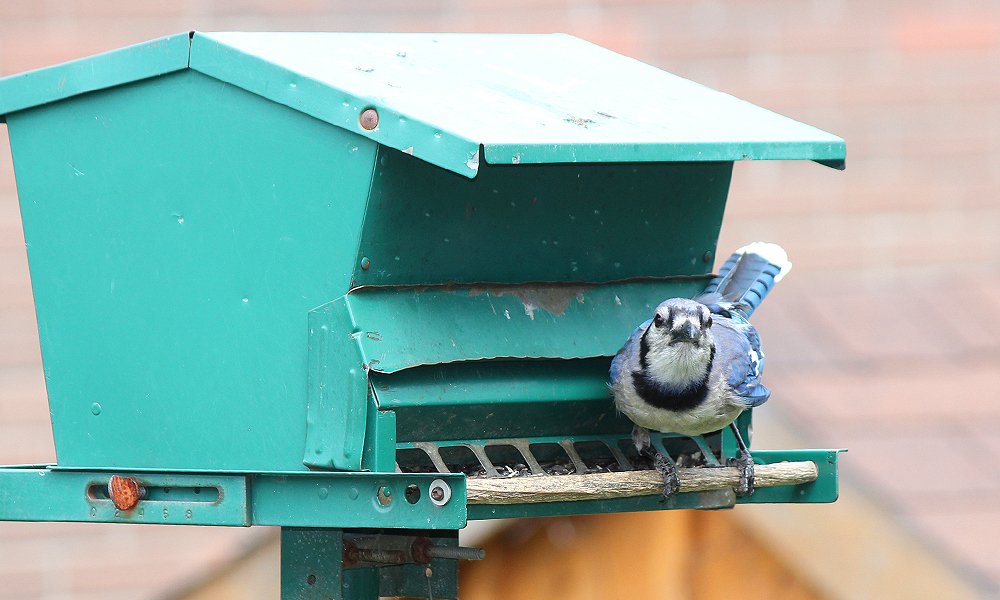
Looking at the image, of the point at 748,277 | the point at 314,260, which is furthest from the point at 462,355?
the point at 748,277

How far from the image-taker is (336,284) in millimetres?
3553

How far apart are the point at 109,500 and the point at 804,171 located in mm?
3450

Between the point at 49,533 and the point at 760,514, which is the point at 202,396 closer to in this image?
the point at 760,514

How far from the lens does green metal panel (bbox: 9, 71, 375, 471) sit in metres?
3.58

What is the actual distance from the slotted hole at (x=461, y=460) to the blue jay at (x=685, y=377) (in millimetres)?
379

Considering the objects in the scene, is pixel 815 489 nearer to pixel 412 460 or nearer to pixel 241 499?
pixel 412 460

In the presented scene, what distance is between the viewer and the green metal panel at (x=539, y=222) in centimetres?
360

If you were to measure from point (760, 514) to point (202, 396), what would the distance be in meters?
1.56

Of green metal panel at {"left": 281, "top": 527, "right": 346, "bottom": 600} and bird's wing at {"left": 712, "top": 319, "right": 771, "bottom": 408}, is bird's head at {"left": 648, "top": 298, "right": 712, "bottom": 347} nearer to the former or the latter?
bird's wing at {"left": 712, "top": 319, "right": 771, "bottom": 408}

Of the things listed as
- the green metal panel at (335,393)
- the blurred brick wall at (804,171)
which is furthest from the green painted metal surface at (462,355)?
the blurred brick wall at (804,171)

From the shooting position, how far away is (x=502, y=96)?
3797mm

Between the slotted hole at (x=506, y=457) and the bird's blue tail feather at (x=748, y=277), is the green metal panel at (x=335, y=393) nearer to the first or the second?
the slotted hole at (x=506, y=457)

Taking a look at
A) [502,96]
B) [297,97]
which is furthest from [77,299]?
[502,96]

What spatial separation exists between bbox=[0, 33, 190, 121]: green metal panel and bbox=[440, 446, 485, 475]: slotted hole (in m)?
1.03
